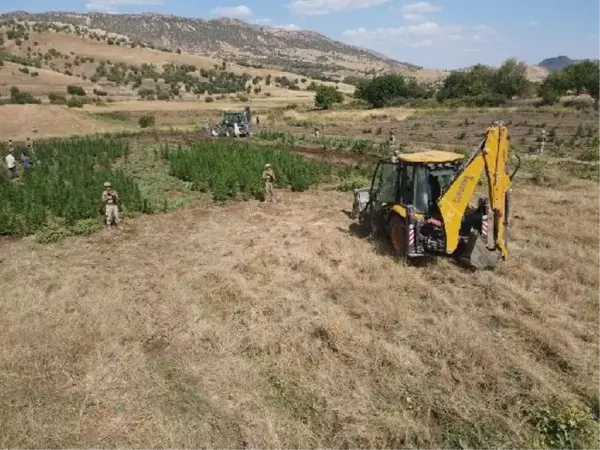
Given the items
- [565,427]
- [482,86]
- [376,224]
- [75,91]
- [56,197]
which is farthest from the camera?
[482,86]

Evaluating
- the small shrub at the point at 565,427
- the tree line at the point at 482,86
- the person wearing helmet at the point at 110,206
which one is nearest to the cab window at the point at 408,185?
the small shrub at the point at 565,427

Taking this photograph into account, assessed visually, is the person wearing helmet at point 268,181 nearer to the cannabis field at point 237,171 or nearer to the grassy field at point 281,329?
the grassy field at point 281,329

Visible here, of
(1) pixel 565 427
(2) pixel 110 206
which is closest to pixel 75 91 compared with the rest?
(2) pixel 110 206

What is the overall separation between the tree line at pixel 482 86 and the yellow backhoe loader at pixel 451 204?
51.2m

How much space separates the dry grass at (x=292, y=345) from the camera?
5890mm

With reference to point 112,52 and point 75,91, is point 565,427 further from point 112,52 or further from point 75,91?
point 112,52

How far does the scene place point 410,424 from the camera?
572cm

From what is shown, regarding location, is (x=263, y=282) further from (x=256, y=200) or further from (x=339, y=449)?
(x=256, y=200)

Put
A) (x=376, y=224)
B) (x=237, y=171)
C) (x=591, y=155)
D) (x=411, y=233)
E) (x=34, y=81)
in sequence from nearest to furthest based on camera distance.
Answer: (x=411, y=233)
(x=376, y=224)
(x=237, y=171)
(x=591, y=155)
(x=34, y=81)

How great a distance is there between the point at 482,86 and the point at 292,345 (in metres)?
67.6

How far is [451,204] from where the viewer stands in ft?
31.4

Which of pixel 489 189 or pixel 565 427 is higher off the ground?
pixel 489 189

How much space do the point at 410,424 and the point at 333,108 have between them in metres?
59.1

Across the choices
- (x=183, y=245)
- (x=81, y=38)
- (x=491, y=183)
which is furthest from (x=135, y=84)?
(x=491, y=183)
